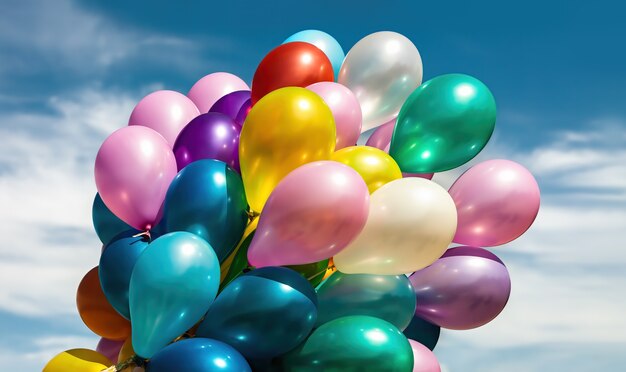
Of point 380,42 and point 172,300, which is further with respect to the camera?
point 380,42

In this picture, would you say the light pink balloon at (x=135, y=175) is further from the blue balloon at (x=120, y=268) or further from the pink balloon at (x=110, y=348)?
the pink balloon at (x=110, y=348)

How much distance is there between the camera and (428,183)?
4340 mm

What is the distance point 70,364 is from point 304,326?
1260 millimetres

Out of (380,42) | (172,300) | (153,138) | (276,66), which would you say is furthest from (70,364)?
(380,42)

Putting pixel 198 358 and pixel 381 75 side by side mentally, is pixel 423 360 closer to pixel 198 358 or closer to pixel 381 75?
→ pixel 198 358

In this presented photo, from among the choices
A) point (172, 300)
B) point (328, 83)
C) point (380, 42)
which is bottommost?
point (172, 300)

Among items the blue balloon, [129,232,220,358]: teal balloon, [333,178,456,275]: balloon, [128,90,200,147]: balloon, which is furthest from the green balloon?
the blue balloon

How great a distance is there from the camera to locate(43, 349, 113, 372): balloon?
4.42 metres

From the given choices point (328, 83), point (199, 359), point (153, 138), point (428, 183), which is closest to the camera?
point (199, 359)

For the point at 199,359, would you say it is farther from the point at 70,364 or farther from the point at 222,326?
the point at 70,364

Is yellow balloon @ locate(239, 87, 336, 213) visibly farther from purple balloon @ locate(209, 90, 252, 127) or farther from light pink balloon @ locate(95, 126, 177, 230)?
purple balloon @ locate(209, 90, 252, 127)

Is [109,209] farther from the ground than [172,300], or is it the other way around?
[109,209]

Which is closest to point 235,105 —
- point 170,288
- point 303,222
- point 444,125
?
point 444,125

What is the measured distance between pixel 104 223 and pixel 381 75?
5.98ft
